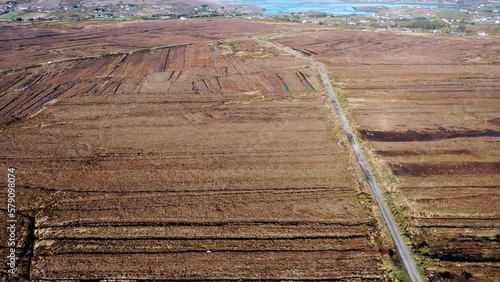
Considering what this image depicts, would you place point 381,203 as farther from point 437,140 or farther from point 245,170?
point 437,140

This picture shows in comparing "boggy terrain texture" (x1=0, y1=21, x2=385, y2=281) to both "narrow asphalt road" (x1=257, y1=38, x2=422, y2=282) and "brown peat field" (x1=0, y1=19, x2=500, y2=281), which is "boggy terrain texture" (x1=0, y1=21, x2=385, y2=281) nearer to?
"brown peat field" (x1=0, y1=19, x2=500, y2=281)

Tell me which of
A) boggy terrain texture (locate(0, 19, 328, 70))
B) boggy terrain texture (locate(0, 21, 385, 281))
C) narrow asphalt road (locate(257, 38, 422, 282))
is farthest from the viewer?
boggy terrain texture (locate(0, 19, 328, 70))

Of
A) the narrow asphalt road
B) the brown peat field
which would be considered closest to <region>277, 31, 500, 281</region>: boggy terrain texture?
the brown peat field

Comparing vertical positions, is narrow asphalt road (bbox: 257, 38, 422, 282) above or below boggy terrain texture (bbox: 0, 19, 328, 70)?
below

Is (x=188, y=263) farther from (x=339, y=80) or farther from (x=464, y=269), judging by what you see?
(x=339, y=80)

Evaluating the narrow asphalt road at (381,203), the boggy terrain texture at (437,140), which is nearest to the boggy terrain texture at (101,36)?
the boggy terrain texture at (437,140)

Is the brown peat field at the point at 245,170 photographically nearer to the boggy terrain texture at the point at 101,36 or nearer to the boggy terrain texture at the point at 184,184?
the boggy terrain texture at the point at 184,184
